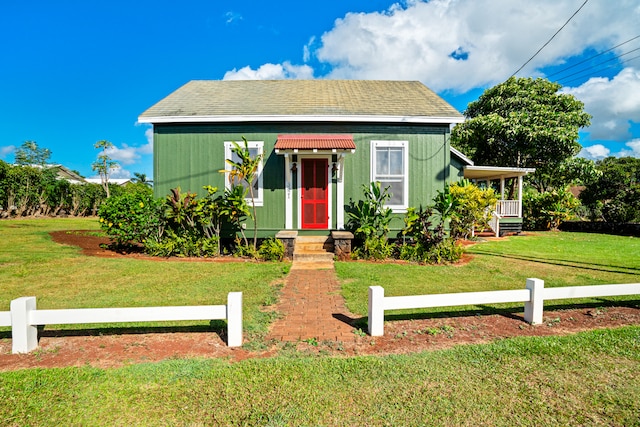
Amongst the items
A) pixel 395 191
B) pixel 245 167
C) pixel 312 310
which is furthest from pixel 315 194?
pixel 312 310

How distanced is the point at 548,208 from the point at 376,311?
18.0 m

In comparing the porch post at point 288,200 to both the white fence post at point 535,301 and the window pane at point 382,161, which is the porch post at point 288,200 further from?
the white fence post at point 535,301

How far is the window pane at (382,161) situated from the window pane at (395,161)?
0.12 m

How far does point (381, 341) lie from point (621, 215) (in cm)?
1917

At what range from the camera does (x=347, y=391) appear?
2.58 m

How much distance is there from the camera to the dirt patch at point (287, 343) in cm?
317

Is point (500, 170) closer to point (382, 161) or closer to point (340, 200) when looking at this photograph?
point (382, 161)

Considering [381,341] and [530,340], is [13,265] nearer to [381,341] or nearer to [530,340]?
[381,341]

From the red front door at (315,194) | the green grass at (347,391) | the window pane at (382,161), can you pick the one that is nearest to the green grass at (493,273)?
the green grass at (347,391)

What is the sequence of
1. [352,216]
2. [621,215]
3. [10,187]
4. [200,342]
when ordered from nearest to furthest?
[200,342] < [352,216] < [621,215] < [10,187]

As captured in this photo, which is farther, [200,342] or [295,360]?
[200,342]

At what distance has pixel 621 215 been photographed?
15.9 meters

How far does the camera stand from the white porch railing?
15.0 m

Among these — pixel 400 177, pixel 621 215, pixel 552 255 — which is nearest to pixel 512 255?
pixel 552 255
